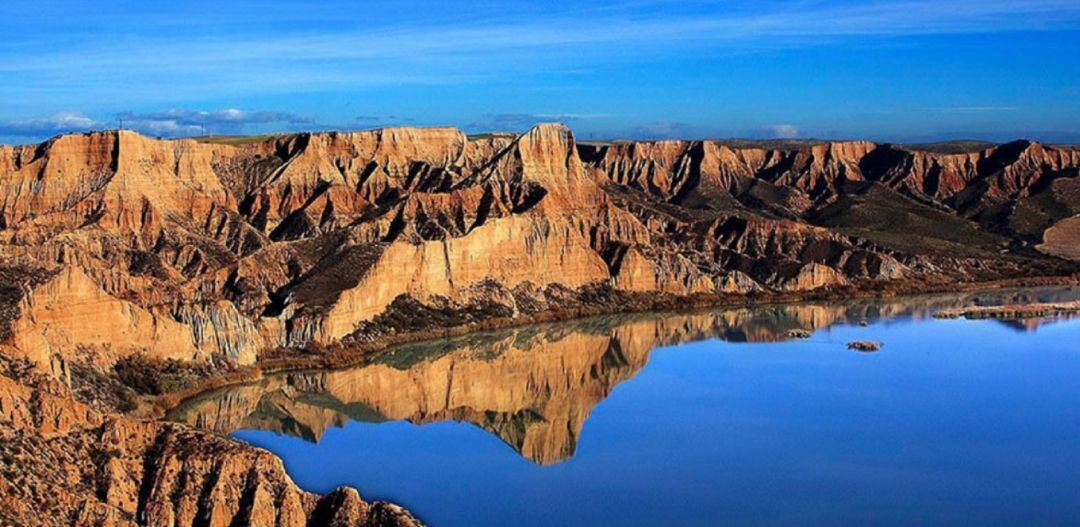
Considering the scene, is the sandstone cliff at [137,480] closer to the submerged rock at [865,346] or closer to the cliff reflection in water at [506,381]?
the cliff reflection in water at [506,381]

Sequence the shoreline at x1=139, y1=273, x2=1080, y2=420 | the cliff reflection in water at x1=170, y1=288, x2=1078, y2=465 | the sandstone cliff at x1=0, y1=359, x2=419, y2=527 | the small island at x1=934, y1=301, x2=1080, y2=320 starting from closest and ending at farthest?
the sandstone cliff at x1=0, y1=359, x2=419, y2=527 < the cliff reflection in water at x1=170, y1=288, x2=1078, y2=465 < the shoreline at x1=139, y1=273, x2=1080, y2=420 < the small island at x1=934, y1=301, x2=1080, y2=320

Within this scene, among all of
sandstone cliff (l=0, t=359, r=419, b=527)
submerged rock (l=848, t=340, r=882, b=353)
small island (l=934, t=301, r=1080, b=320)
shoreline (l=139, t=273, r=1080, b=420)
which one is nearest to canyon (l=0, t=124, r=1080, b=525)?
sandstone cliff (l=0, t=359, r=419, b=527)

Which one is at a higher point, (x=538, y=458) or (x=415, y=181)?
(x=415, y=181)

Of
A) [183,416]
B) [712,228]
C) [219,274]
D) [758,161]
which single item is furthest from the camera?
[758,161]

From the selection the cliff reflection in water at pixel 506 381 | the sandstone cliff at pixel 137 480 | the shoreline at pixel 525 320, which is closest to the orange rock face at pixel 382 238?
the shoreline at pixel 525 320

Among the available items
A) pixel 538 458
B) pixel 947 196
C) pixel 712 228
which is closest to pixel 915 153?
pixel 947 196

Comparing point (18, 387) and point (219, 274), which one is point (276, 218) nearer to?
point (219, 274)

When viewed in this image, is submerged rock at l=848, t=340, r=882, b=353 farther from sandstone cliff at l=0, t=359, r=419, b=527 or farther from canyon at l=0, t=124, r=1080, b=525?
sandstone cliff at l=0, t=359, r=419, b=527
